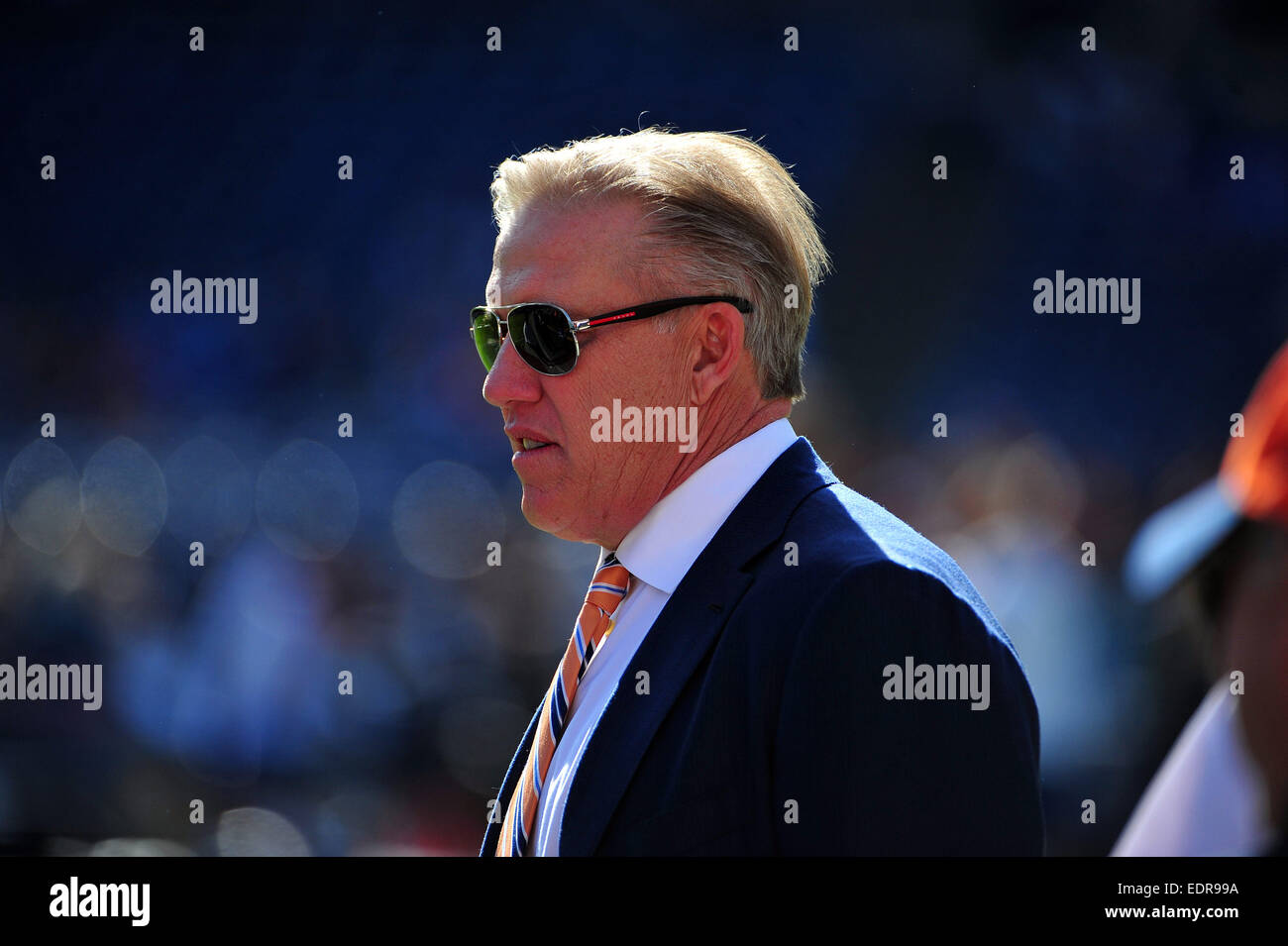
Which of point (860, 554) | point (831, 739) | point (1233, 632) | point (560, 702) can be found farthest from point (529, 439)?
point (1233, 632)

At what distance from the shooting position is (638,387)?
223cm

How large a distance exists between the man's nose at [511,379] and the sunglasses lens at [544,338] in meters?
0.02

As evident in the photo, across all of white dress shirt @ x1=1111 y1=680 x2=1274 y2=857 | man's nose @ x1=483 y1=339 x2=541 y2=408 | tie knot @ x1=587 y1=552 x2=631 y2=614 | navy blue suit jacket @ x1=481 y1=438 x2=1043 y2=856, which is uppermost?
man's nose @ x1=483 y1=339 x2=541 y2=408

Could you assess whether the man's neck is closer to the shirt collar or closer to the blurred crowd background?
the shirt collar

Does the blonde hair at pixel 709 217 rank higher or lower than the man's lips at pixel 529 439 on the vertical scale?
higher

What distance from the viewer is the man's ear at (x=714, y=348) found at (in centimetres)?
218

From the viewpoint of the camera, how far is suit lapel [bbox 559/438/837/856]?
179 centimetres

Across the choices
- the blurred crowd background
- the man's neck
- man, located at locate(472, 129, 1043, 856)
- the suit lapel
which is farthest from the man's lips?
the blurred crowd background

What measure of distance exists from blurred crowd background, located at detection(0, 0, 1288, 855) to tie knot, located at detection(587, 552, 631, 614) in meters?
2.64

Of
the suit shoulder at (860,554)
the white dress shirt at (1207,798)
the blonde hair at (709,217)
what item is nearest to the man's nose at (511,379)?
the blonde hair at (709,217)

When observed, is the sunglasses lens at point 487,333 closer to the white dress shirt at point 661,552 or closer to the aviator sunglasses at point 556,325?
the aviator sunglasses at point 556,325

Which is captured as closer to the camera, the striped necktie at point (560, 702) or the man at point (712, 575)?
the man at point (712, 575)
